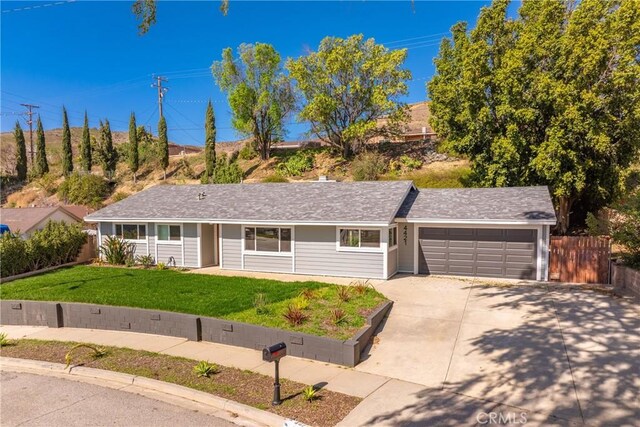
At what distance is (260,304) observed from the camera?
1055cm

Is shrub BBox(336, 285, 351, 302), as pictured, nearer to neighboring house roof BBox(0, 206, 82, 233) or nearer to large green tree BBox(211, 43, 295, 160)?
neighboring house roof BBox(0, 206, 82, 233)

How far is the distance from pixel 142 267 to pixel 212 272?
149 inches

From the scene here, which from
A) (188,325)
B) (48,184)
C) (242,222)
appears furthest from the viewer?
(48,184)

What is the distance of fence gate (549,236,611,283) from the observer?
14258 millimetres

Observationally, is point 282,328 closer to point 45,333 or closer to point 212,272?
point 45,333

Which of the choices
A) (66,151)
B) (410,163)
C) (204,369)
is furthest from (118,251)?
(66,151)

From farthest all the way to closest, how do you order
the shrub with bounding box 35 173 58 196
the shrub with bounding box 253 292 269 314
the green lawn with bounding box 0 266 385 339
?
1. the shrub with bounding box 35 173 58 196
2. the shrub with bounding box 253 292 269 314
3. the green lawn with bounding box 0 266 385 339

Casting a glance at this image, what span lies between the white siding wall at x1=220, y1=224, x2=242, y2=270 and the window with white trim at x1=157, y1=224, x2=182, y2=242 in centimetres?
232

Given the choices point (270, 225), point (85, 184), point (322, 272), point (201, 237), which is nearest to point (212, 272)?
point (201, 237)

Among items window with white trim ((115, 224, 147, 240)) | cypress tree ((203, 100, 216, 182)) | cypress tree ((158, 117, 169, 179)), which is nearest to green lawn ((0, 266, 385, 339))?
window with white trim ((115, 224, 147, 240))

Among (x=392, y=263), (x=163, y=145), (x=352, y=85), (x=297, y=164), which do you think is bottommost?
(x=392, y=263)

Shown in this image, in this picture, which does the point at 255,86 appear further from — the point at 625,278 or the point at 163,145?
the point at 625,278

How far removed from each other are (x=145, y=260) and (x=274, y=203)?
658 centimetres

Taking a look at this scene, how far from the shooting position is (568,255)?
14.6m
